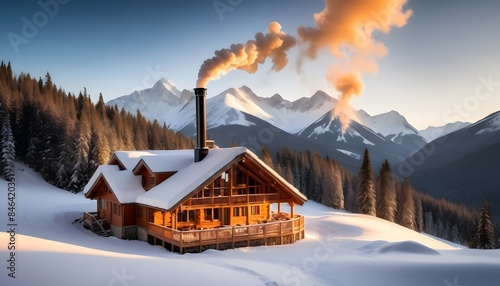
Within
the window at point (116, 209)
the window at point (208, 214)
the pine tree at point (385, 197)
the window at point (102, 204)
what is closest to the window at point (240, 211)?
the window at point (208, 214)

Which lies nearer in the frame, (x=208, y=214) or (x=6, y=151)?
(x=208, y=214)

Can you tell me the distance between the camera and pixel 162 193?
29328 millimetres

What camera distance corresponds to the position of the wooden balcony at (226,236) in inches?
1062

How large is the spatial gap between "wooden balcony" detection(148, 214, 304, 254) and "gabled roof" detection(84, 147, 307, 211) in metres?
1.81

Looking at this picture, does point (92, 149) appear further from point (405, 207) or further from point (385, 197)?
point (405, 207)

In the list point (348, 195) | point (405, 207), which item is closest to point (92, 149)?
point (405, 207)

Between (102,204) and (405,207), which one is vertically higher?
(102,204)

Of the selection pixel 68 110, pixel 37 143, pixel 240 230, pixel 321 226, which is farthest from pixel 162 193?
pixel 68 110

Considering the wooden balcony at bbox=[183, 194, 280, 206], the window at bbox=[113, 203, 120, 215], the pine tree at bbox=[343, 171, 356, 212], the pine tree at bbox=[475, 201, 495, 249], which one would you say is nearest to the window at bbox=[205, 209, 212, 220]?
the wooden balcony at bbox=[183, 194, 280, 206]

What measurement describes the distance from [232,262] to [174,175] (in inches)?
477

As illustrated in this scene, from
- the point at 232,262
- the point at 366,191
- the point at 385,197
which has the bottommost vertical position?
the point at 385,197

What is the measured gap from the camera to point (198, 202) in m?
29.4

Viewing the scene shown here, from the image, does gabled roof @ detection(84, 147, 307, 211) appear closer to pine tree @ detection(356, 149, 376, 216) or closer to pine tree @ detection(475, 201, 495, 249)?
pine tree @ detection(356, 149, 376, 216)

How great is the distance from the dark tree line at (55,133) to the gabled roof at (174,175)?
1090 inches
